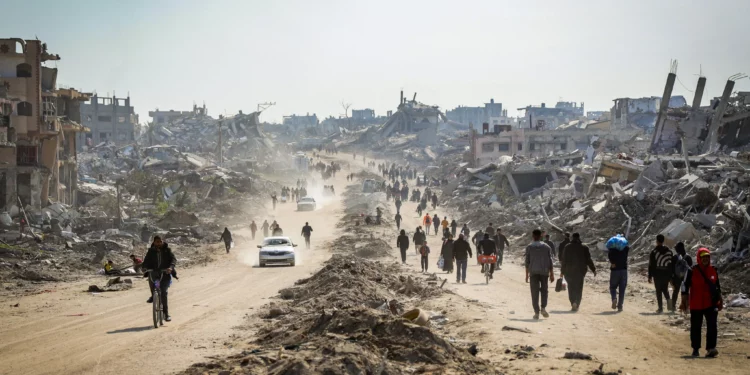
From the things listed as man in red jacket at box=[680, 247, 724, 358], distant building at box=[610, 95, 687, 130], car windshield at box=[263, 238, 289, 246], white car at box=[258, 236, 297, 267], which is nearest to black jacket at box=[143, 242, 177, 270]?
man in red jacket at box=[680, 247, 724, 358]

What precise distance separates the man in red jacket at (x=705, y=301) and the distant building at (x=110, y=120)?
400 ft

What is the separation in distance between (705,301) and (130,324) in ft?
31.8

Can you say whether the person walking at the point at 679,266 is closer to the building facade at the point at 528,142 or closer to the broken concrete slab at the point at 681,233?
the broken concrete slab at the point at 681,233

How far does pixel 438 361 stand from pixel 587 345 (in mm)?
2751

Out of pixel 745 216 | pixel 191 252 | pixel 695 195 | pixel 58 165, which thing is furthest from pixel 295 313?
pixel 58 165

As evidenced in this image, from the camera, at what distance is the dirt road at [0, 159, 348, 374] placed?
459 inches

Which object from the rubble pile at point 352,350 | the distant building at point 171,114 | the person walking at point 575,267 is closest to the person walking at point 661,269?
the person walking at point 575,267

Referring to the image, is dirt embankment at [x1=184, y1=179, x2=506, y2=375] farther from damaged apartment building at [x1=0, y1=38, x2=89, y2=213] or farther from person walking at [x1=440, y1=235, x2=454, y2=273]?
damaged apartment building at [x1=0, y1=38, x2=89, y2=213]

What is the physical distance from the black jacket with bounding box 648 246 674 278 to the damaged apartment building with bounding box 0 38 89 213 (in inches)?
1393

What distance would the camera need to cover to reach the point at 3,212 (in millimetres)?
41219

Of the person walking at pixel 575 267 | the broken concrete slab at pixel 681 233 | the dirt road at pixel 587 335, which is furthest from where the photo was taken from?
the broken concrete slab at pixel 681 233

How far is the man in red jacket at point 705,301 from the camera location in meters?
11.2

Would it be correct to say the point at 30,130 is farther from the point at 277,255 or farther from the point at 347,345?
the point at 347,345

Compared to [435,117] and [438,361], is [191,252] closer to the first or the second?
[438,361]
